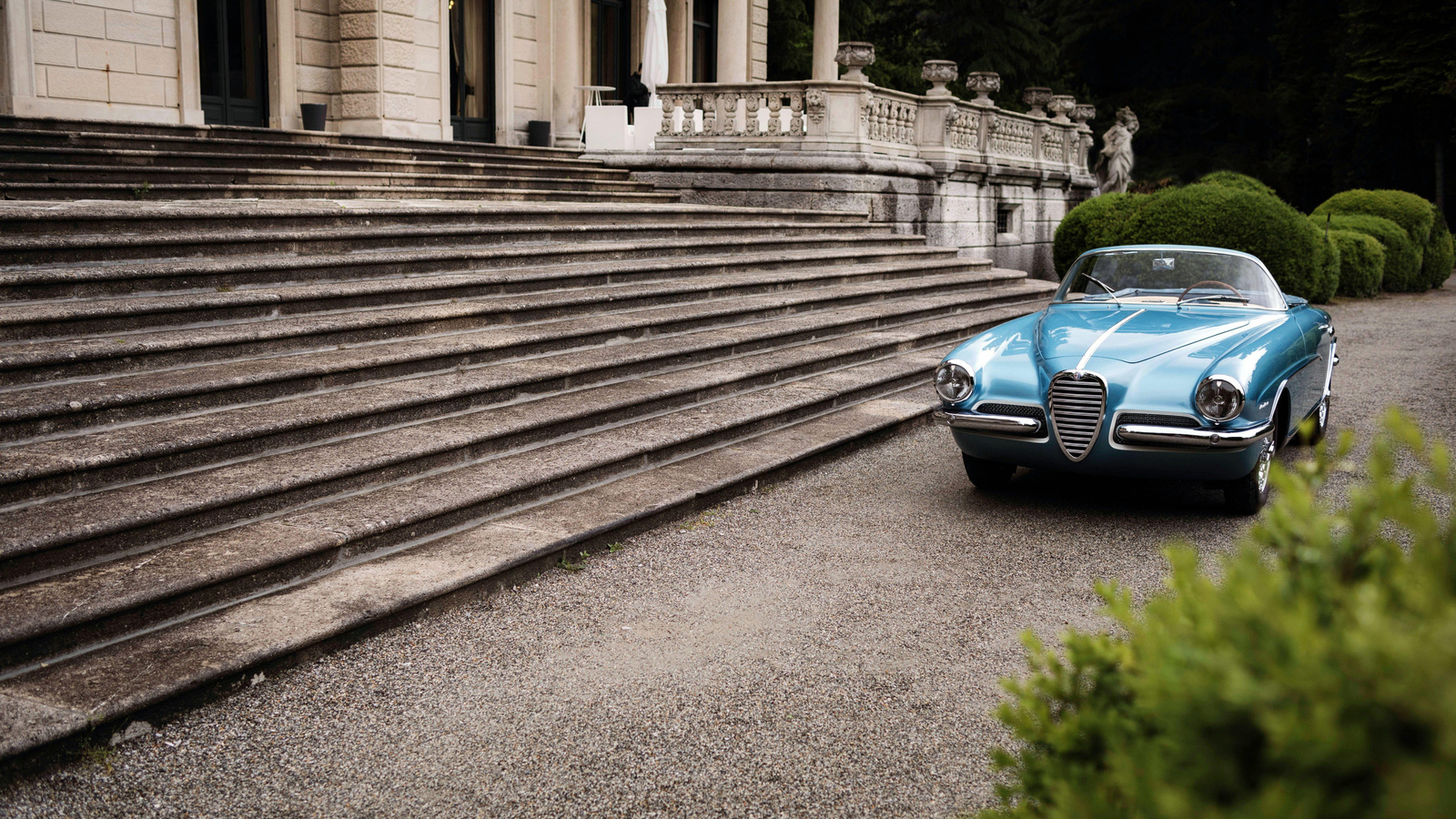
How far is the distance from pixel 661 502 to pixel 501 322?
3001 mm

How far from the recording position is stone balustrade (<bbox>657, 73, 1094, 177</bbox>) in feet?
55.3

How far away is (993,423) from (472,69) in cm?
1522

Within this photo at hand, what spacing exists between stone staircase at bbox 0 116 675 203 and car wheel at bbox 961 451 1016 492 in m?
6.94

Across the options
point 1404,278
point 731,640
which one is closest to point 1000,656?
point 731,640

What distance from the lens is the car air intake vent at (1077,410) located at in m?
6.29

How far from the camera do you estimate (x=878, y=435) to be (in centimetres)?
888

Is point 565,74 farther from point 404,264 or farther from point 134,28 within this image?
point 404,264

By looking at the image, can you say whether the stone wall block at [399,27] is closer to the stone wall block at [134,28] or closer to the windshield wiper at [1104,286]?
the stone wall block at [134,28]

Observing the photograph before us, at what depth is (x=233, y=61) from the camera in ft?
51.6

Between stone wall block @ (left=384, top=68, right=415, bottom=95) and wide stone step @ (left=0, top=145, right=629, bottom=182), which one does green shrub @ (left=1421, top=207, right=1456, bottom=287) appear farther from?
stone wall block @ (left=384, top=68, right=415, bottom=95)

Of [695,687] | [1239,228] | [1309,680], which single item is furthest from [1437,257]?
[1309,680]

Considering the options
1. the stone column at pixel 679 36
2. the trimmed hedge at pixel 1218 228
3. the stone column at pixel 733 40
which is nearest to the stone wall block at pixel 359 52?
the stone column at pixel 679 36

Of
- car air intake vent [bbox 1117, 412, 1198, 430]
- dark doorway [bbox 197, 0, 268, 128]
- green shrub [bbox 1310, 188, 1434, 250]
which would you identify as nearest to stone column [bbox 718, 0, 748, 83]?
dark doorway [bbox 197, 0, 268, 128]

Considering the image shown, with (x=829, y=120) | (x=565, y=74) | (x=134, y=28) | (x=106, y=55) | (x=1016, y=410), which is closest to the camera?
(x=1016, y=410)
